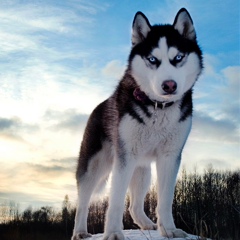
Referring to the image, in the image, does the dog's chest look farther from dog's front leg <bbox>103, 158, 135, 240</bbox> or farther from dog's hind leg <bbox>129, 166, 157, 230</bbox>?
dog's hind leg <bbox>129, 166, 157, 230</bbox>

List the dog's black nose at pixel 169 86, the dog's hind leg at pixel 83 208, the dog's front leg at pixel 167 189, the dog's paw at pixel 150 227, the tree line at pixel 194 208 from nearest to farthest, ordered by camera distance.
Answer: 1. the dog's black nose at pixel 169 86
2. the dog's front leg at pixel 167 189
3. the dog's paw at pixel 150 227
4. the dog's hind leg at pixel 83 208
5. the tree line at pixel 194 208

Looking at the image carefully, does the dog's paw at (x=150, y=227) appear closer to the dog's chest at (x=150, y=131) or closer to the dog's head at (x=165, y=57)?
the dog's chest at (x=150, y=131)

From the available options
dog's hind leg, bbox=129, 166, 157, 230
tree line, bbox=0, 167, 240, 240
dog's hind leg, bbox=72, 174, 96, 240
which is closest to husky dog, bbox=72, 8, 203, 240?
dog's hind leg, bbox=129, 166, 157, 230

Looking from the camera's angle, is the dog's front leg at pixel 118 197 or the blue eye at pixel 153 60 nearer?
the blue eye at pixel 153 60

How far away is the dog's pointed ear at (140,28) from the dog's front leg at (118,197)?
2182 millimetres

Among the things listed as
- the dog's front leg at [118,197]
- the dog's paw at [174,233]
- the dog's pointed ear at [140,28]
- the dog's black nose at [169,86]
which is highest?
the dog's pointed ear at [140,28]

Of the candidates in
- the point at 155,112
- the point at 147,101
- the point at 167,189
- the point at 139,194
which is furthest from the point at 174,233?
the point at 147,101

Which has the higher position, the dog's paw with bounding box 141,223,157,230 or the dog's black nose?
the dog's black nose

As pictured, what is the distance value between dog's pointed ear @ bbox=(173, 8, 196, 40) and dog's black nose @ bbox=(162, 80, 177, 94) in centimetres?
138

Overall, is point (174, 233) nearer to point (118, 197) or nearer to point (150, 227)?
point (118, 197)

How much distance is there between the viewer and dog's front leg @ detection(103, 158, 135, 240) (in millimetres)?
7293

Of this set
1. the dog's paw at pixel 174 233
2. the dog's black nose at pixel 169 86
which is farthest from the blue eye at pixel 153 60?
the dog's paw at pixel 174 233

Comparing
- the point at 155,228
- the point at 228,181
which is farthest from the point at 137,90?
the point at 228,181

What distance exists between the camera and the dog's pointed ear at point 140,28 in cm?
767
